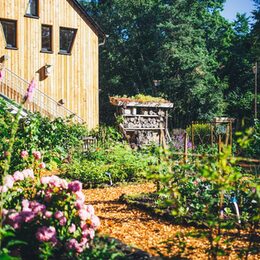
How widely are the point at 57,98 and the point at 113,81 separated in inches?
535

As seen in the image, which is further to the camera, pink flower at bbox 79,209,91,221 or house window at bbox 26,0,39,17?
house window at bbox 26,0,39,17

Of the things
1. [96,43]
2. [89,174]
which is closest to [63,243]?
[89,174]

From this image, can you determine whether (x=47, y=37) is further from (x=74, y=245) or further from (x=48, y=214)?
(x=74, y=245)

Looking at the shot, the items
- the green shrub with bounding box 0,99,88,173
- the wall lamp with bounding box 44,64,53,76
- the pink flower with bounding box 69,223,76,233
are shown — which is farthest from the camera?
the wall lamp with bounding box 44,64,53,76

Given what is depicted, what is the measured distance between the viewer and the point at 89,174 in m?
9.81

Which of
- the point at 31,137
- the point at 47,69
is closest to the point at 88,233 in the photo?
the point at 31,137

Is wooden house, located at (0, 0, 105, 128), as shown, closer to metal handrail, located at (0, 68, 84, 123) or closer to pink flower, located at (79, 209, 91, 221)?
metal handrail, located at (0, 68, 84, 123)

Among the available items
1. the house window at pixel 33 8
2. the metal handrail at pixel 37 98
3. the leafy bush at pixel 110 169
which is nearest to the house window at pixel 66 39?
the house window at pixel 33 8

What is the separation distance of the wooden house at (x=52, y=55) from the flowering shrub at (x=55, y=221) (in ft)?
46.9

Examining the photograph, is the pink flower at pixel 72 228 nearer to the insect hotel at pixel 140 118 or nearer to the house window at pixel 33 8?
the insect hotel at pixel 140 118

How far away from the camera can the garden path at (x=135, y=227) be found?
5066 millimetres

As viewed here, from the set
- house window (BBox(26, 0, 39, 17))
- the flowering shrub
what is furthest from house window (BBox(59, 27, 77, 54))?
the flowering shrub

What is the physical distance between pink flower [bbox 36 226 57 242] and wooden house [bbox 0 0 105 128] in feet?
48.3

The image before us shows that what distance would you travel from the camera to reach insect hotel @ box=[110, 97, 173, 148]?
64.1 feet
